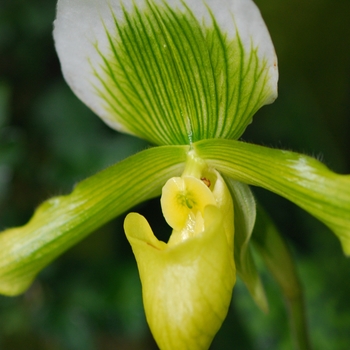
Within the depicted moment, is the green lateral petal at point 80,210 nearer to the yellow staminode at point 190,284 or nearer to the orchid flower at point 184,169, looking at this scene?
the orchid flower at point 184,169

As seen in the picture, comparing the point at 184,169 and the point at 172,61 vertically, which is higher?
the point at 172,61

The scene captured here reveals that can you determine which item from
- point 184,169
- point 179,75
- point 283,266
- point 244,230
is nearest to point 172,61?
point 179,75

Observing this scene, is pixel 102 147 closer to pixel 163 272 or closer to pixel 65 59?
pixel 65 59

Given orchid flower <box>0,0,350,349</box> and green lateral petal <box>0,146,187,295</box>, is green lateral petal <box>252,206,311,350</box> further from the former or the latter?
green lateral petal <box>0,146,187,295</box>

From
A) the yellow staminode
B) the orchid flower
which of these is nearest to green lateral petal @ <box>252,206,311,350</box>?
the orchid flower

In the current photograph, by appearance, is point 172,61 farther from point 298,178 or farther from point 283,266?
point 283,266

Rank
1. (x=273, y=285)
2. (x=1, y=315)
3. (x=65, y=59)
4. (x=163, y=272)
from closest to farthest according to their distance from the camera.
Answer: (x=163, y=272) → (x=65, y=59) → (x=273, y=285) → (x=1, y=315)

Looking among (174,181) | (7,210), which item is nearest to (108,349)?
(7,210)
